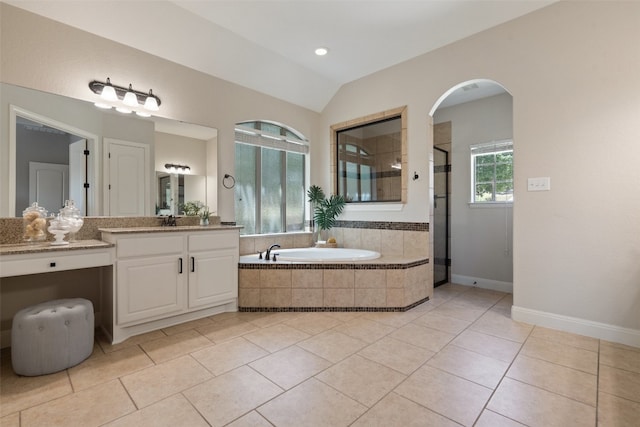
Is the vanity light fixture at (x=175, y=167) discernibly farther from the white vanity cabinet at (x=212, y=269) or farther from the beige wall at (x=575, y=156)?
the beige wall at (x=575, y=156)

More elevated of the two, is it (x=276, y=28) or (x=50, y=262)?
(x=276, y=28)

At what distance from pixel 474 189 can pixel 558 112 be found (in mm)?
1753

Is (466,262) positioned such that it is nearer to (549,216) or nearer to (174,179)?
(549,216)

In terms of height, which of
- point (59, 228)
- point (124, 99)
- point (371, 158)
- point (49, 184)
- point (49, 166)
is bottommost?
point (59, 228)

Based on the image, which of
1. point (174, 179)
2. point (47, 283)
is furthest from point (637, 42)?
point (47, 283)

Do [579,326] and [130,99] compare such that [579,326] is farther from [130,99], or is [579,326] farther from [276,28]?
[130,99]

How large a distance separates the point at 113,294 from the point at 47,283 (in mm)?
621

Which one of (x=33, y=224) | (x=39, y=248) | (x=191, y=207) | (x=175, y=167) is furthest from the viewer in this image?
(x=191, y=207)

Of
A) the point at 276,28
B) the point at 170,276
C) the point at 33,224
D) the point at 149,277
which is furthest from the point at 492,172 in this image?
the point at 33,224

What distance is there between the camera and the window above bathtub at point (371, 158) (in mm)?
3821

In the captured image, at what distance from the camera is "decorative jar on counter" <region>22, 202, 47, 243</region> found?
2223 millimetres

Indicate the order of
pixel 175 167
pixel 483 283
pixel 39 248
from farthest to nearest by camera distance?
pixel 483 283 < pixel 175 167 < pixel 39 248

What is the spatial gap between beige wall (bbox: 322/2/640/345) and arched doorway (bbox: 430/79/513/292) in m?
0.97

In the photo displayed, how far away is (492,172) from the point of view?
4098mm
